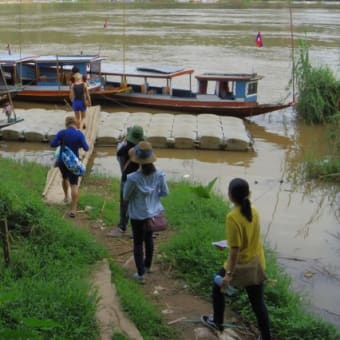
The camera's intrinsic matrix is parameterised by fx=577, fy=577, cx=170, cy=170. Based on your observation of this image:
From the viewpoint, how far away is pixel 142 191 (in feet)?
17.0

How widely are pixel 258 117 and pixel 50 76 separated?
22.6 feet

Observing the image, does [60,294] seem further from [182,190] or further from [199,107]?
[199,107]

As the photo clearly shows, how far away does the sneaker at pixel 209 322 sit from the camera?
4.77m

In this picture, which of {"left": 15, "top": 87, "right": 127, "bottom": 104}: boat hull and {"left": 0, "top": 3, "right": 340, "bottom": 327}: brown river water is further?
{"left": 15, "top": 87, "right": 127, "bottom": 104}: boat hull

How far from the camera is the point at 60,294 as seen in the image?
442 cm

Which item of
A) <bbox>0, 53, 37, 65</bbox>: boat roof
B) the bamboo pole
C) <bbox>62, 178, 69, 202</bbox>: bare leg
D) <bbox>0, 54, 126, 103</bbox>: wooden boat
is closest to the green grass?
<bbox>62, 178, 69, 202</bbox>: bare leg

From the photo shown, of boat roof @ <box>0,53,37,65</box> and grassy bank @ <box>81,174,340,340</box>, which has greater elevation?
boat roof @ <box>0,53,37,65</box>

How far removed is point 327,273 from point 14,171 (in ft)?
17.1

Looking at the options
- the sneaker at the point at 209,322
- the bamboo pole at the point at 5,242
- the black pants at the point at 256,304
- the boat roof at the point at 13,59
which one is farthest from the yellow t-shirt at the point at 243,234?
the boat roof at the point at 13,59

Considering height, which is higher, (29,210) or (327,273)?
(29,210)

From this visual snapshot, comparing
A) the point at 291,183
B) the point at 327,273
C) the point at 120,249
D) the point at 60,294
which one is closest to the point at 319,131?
the point at 291,183

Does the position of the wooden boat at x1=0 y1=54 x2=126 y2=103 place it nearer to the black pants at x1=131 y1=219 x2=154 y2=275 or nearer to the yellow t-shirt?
the black pants at x1=131 y1=219 x2=154 y2=275

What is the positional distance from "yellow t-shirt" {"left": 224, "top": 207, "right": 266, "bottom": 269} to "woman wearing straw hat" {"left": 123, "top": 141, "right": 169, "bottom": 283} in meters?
1.16

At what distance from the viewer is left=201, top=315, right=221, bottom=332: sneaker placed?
4773 mm
